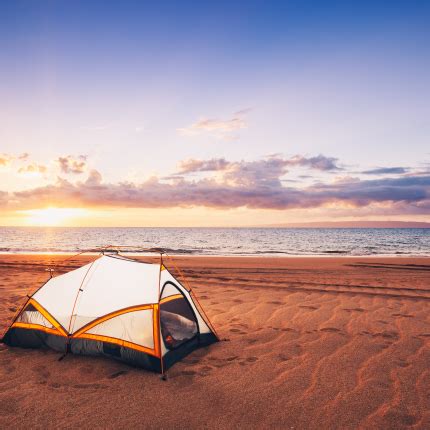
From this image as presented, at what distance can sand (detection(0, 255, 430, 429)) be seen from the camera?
5277 mm

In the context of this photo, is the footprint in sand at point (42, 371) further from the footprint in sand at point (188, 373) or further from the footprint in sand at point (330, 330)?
the footprint in sand at point (330, 330)

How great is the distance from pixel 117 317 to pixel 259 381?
3.20 meters

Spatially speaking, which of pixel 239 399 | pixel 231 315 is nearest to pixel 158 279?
pixel 239 399

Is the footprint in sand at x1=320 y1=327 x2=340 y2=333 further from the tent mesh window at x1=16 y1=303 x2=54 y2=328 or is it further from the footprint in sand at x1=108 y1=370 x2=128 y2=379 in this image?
the tent mesh window at x1=16 y1=303 x2=54 y2=328

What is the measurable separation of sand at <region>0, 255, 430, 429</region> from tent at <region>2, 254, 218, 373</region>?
0.27m

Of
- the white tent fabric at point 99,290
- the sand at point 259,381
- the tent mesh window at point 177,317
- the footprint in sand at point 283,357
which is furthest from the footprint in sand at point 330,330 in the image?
the white tent fabric at point 99,290

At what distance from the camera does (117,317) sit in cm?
717

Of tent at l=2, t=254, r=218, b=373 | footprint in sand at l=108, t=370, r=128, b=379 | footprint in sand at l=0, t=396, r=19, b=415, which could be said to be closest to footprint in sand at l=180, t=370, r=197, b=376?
tent at l=2, t=254, r=218, b=373

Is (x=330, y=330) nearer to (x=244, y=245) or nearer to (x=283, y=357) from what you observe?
(x=283, y=357)

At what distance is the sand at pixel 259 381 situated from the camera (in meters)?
5.28

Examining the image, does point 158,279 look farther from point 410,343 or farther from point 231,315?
point 410,343

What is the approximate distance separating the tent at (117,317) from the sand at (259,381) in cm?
27

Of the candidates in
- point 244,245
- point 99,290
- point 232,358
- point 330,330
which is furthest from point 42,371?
point 244,245

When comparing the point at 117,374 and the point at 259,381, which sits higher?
the point at 117,374
